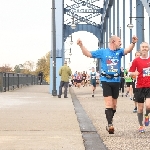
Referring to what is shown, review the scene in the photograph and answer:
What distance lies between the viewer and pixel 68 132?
26.3 ft

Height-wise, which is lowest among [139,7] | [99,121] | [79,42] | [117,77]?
[99,121]

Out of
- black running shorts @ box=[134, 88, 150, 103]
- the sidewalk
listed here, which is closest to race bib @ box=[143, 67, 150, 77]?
black running shorts @ box=[134, 88, 150, 103]

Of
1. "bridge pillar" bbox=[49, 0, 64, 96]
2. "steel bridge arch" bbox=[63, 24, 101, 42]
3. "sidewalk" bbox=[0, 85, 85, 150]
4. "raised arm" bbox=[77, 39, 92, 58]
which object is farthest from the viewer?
"steel bridge arch" bbox=[63, 24, 101, 42]

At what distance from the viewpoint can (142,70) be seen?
8.45m

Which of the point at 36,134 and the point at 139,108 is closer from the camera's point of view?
the point at 36,134

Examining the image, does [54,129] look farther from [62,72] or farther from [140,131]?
[62,72]

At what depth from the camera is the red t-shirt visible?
27.7 ft

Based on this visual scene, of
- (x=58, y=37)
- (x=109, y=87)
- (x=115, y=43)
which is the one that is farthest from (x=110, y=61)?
(x=58, y=37)

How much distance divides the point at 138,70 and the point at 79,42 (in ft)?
3.69

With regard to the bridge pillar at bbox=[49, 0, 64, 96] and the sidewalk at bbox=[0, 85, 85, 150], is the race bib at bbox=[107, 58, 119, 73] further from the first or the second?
the bridge pillar at bbox=[49, 0, 64, 96]

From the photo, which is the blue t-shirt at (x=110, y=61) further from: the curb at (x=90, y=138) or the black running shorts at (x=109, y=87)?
the curb at (x=90, y=138)

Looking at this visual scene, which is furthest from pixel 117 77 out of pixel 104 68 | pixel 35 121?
pixel 35 121

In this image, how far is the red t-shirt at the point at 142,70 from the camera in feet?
27.7

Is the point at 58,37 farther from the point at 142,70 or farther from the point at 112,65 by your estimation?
the point at 112,65
